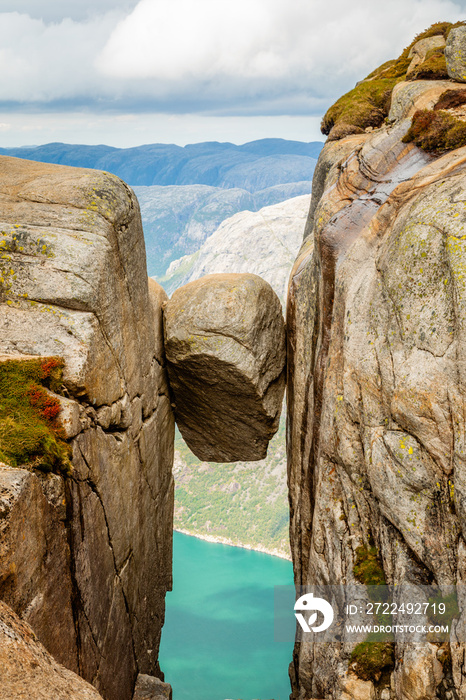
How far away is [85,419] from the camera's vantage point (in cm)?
1089

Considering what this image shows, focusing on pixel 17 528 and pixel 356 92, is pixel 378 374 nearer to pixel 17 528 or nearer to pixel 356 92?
pixel 17 528

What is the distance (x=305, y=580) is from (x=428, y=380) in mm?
7736

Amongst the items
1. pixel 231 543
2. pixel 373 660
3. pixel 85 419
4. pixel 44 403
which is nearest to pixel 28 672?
pixel 44 403

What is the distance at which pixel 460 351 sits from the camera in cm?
907

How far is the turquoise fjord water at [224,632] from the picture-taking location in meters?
43.8

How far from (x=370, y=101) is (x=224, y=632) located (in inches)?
2019

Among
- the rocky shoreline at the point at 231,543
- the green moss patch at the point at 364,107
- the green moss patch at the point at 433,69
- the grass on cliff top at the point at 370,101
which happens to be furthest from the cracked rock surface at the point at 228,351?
the rocky shoreline at the point at 231,543

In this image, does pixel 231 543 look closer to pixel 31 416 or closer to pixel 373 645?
pixel 373 645

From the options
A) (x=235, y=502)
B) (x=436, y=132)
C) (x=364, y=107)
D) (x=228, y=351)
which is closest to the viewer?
(x=436, y=132)

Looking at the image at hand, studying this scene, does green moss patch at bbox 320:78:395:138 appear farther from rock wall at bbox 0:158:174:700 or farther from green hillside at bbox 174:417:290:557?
green hillside at bbox 174:417:290:557

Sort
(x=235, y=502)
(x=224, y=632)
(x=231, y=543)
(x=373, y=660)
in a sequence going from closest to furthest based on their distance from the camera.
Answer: (x=373, y=660), (x=224, y=632), (x=231, y=543), (x=235, y=502)

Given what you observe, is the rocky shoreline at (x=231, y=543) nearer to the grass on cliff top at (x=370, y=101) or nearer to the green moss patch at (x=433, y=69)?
the grass on cliff top at (x=370, y=101)

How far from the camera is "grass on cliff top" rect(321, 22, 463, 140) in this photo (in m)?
18.2

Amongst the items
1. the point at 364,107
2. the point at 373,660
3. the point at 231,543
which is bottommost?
the point at 231,543
